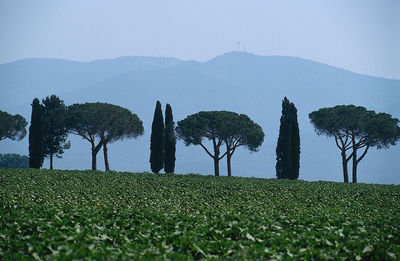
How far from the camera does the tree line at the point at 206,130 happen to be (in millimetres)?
55688

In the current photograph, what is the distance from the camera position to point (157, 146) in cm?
5694

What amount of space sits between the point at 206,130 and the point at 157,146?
8.19 metres

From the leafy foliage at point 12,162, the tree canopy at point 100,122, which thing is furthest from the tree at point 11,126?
the leafy foliage at point 12,162

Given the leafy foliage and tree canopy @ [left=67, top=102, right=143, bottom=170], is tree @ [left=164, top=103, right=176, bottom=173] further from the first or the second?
the leafy foliage

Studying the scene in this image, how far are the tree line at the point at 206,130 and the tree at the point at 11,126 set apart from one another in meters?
0.52

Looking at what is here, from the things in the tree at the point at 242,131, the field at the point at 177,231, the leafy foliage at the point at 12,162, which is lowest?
the field at the point at 177,231

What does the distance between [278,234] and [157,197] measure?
1372 cm

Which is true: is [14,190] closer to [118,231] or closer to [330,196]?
[118,231]

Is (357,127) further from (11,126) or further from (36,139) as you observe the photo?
(11,126)

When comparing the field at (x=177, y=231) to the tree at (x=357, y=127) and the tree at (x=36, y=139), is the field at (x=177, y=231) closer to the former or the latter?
the tree at (x=36, y=139)

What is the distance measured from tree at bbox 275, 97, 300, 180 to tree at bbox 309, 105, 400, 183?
20.6 ft

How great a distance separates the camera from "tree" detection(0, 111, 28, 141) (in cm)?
6788

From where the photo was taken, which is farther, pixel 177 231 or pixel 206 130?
pixel 206 130

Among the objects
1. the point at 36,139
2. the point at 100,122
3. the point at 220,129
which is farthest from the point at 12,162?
the point at 220,129
